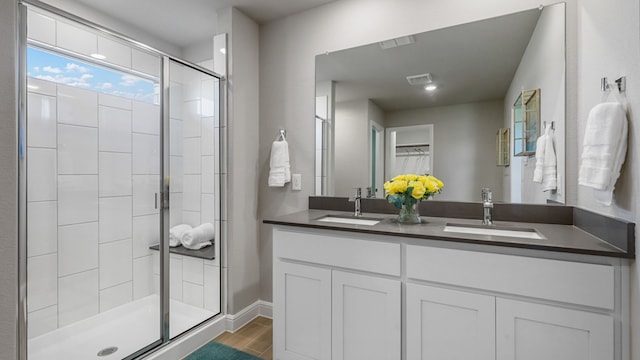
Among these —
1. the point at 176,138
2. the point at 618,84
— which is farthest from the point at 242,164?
the point at 618,84

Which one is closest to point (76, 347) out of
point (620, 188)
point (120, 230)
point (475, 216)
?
point (120, 230)

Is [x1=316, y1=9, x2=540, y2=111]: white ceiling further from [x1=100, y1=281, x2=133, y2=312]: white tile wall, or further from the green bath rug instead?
[x1=100, y1=281, x2=133, y2=312]: white tile wall

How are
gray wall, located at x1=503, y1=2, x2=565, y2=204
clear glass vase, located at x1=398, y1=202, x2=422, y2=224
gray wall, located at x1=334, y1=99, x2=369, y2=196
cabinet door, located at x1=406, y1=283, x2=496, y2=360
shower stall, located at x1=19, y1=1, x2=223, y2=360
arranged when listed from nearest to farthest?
cabinet door, located at x1=406, y1=283, x2=496, y2=360
gray wall, located at x1=503, y1=2, x2=565, y2=204
clear glass vase, located at x1=398, y1=202, x2=422, y2=224
shower stall, located at x1=19, y1=1, x2=223, y2=360
gray wall, located at x1=334, y1=99, x2=369, y2=196

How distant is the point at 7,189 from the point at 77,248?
4.82 ft

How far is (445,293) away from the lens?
1311 mm

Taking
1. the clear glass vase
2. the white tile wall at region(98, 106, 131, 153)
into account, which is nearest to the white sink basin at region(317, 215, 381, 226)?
the clear glass vase

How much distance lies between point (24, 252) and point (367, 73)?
2081 millimetres

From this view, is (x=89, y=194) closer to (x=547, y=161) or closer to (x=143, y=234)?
(x=143, y=234)

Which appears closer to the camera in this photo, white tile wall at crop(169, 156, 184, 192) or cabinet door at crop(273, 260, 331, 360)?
cabinet door at crop(273, 260, 331, 360)

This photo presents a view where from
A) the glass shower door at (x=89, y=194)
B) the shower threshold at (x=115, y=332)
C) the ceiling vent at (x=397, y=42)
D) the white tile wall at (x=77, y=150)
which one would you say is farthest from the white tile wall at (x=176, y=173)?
the ceiling vent at (x=397, y=42)

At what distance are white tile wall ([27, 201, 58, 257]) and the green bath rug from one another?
1197 millimetres

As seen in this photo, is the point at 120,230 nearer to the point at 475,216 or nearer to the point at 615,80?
the point at 475,216

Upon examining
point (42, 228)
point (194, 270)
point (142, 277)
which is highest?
point (42, 228)

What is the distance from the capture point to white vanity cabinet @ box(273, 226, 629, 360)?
→ 3.55 feet
